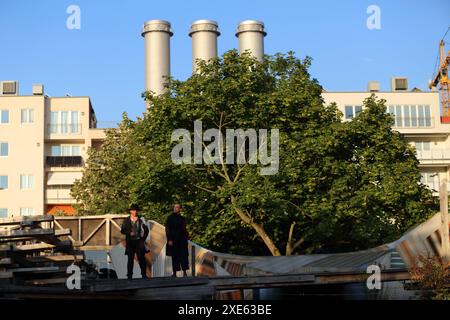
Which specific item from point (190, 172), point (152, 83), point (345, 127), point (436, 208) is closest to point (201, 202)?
point (190, 172)

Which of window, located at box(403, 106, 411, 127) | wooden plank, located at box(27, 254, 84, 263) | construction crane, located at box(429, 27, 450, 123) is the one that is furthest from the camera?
construction crane, located at box(429, 27, 450, 123)

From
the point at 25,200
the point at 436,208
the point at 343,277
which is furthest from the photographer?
the point at 25,200

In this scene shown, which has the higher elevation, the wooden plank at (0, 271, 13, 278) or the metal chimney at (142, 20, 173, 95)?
the metal chimney at (142, 20, 173, 95)

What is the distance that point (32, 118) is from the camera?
72.6m

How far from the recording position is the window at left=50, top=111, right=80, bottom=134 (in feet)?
240

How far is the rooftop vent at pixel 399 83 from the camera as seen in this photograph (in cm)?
7938

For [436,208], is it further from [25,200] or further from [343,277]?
[25,200]

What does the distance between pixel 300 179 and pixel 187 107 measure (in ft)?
20.7

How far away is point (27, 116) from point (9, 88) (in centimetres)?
730

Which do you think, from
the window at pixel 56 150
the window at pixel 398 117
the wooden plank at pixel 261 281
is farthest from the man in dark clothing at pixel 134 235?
the window at pixel 398 117

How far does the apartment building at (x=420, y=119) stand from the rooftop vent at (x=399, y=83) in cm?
392

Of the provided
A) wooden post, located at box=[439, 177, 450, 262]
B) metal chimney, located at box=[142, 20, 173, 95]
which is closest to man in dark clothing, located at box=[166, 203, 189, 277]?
wooden post, located at box=[439, 177, 450, 262]

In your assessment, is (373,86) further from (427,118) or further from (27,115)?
(27,115)

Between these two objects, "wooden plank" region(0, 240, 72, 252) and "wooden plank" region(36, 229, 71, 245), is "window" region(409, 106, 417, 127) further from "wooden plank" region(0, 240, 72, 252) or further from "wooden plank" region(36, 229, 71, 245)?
"wooden plank" region(36, 229, 71, 245)
